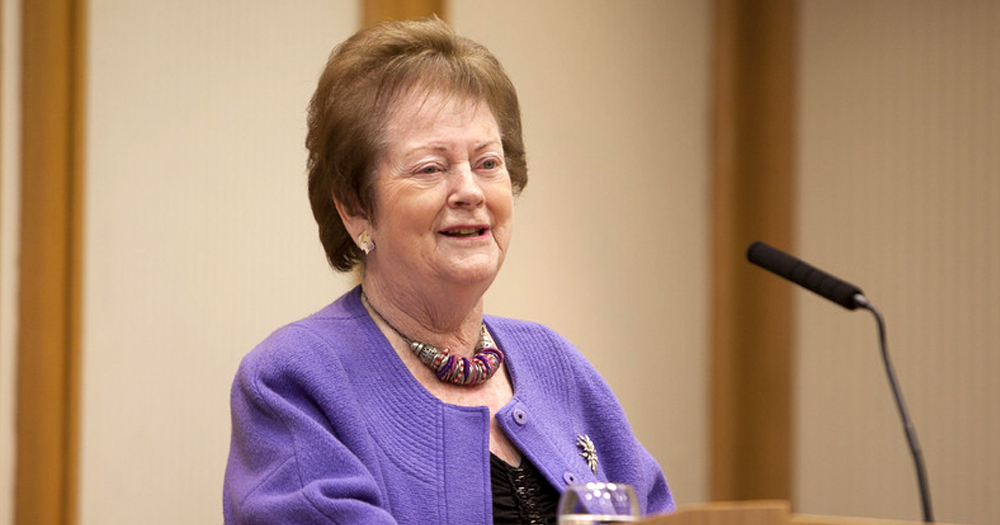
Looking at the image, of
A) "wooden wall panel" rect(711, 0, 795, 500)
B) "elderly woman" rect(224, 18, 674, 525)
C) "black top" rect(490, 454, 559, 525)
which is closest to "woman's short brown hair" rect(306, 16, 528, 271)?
"elderly woman" rect(224, 18, 674, 525)

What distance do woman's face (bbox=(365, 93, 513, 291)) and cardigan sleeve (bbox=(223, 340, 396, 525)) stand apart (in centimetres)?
32

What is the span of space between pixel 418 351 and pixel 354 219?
27cm

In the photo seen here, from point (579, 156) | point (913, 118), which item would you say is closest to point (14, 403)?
point (579, 156)

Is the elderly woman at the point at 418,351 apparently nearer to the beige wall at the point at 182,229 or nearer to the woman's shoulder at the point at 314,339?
the woman's shoulder at the point at 314,339

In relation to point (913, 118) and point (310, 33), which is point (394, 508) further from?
point (913, 118)

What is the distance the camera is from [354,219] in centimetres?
208

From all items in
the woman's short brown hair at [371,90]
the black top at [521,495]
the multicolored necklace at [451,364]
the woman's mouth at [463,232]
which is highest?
the woman's short brown hair at [371,90]

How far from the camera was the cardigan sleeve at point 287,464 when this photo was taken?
168 cm

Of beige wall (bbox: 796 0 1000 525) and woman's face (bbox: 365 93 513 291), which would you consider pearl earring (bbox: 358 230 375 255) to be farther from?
beige wall (bbox: 796 0 1000 525)

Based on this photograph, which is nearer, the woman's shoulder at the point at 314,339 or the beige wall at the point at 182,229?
the woman's shoulder at the point at 314,339

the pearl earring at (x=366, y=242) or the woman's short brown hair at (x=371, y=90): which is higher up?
the woman's short brown hair at (x=371, y=90)

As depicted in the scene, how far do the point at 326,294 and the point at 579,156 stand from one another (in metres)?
1.20

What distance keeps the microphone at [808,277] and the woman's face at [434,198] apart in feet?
1.57

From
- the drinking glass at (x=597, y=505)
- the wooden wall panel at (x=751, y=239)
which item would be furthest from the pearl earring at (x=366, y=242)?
the wooden wall panel at (x=751, y=239)
